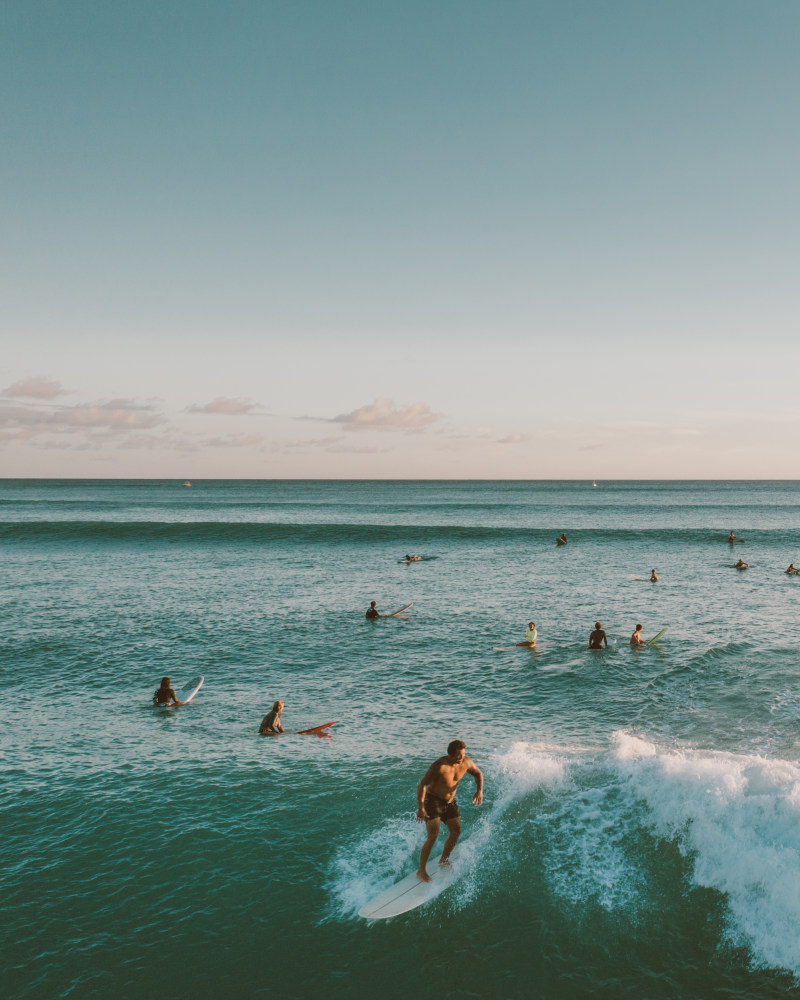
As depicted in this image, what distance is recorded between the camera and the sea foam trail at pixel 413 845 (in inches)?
434

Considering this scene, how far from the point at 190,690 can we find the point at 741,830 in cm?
1613

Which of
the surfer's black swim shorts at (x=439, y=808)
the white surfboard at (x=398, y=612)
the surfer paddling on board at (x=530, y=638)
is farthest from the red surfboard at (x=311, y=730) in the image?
the white surfboard at (x=398, y=612)

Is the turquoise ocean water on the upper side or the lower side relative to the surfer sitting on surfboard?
lower

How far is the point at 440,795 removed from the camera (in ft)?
35.6

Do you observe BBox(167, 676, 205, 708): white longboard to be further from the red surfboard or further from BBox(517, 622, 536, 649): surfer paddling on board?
BBox(517, 622, 536, 649): surfer paddling on board

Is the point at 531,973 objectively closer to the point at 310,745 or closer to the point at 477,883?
the point at 477,883

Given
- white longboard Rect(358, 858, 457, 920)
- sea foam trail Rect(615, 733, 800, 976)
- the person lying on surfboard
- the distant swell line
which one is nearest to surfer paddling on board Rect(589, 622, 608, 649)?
sea foam trail Rect(615, 733, 800, 976)

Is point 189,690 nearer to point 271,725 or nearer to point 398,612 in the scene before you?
point 271,725

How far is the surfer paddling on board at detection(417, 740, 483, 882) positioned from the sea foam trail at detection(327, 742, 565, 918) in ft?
2.12

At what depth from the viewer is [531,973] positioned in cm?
923

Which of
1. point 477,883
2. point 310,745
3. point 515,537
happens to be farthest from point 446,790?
point 515,537

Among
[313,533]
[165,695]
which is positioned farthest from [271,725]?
[313,533]

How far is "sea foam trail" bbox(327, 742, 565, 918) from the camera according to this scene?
36.1ft

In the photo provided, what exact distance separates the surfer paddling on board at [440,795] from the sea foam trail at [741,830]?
171 inches
